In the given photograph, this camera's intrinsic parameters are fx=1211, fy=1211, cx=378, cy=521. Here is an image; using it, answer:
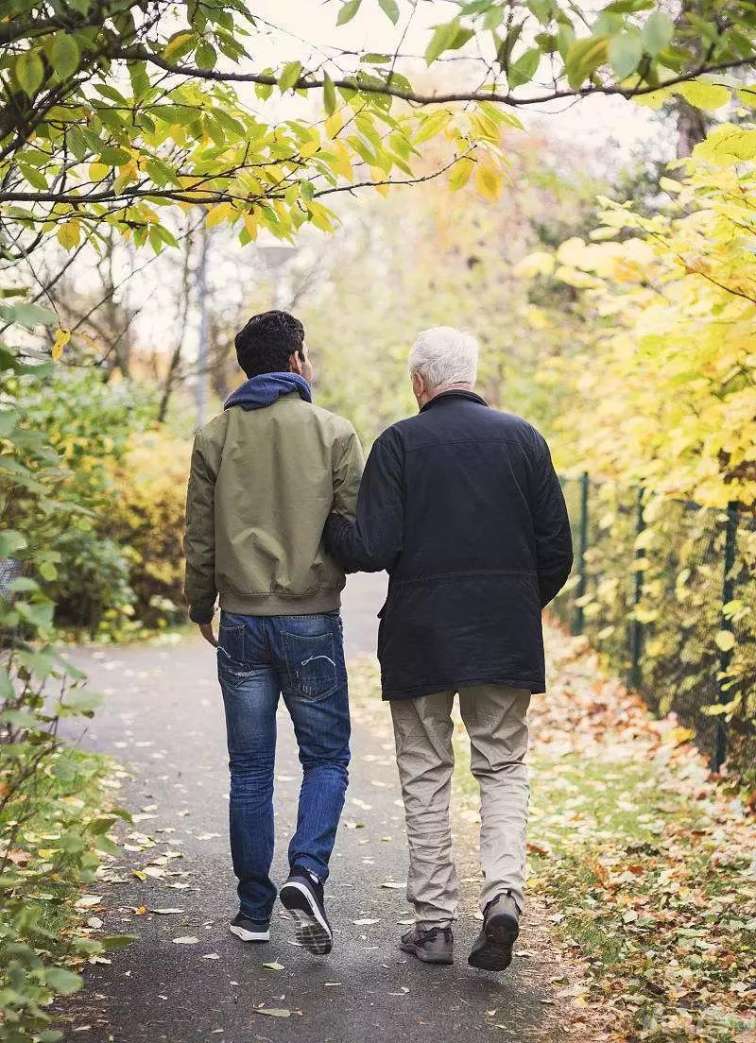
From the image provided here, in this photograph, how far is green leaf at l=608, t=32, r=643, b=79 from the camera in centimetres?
253

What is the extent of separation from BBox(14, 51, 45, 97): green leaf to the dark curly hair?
1424 millimetres

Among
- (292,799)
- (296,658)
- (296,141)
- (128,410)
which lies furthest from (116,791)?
(128,410)

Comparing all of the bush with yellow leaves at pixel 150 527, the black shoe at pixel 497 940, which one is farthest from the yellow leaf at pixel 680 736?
the bush with yellow leaves at pixel 150 527

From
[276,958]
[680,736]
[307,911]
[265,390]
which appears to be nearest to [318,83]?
[265,390]

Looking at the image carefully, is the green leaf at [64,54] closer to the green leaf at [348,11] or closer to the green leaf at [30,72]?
the green leaf at [30,72]

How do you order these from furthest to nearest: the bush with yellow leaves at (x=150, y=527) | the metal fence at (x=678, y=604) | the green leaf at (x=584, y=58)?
the bush with yellow leaves at (x=150, y=527) < the metal fence at (x=678, y=604) < the green leaf at (x=584, y=58)

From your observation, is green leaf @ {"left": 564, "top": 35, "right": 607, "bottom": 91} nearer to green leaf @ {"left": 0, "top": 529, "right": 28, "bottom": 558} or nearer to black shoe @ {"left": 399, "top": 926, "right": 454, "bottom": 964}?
green leaf @ {"left": 0, "top": 529, "right": 28, "bottom": 558}

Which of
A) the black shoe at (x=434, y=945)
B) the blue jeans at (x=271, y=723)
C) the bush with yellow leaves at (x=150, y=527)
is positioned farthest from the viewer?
the bush with yellow leaves at (x=150, y=527)

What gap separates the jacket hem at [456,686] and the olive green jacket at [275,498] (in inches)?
16.4

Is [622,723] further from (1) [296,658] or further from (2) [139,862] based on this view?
(1) [296,658]

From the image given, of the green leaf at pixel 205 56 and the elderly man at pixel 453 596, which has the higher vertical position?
the green leaf at pixel 205 56

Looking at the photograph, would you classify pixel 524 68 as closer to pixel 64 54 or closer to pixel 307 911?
pixel 64 54

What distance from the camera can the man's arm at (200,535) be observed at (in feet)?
14.1

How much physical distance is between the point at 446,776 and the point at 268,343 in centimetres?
167
